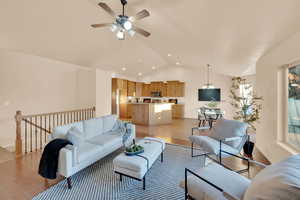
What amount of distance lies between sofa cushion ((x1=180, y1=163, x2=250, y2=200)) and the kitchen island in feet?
16.1

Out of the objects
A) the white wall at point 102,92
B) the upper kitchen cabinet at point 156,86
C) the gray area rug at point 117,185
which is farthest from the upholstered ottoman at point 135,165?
the upper kitchen cabinet at point 156,86

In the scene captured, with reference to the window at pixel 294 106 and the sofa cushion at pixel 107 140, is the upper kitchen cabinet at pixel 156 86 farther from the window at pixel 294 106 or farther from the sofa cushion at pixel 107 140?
the window at pixel 294 106

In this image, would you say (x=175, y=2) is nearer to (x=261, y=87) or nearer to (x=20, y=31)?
(x=261, y=87)

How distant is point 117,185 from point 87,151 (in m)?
0.75

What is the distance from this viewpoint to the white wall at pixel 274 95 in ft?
Result: 7.47

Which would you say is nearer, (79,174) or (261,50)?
(79,174)

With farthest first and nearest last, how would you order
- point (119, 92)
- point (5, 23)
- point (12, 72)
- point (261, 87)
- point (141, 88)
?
point (141, 88) → point (119, 92) → point (12, 72) → point (261, 87) → point (5, 23)

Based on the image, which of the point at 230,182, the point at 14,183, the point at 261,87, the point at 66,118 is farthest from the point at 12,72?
the point at 261,87

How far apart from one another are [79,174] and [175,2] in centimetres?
324

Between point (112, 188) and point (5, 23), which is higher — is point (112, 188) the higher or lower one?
the lower one

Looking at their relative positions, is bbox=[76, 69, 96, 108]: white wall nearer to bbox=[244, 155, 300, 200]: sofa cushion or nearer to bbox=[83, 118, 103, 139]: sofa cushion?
bbox=[83, 118, 103, 139]: sofa cushion

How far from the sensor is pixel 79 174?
2.49 m

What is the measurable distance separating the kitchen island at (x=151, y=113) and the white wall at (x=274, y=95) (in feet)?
13.3

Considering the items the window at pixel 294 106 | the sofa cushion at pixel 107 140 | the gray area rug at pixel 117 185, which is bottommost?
the gray area rug at pixel 117 185
